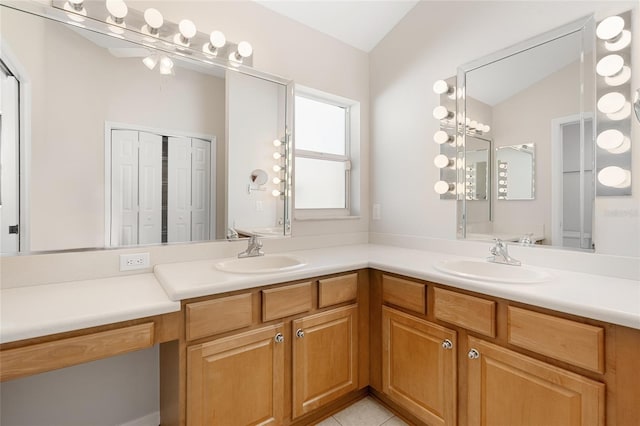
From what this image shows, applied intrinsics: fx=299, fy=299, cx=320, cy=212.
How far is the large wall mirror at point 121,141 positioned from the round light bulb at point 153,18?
0.12m

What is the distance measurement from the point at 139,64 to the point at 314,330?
1668mm

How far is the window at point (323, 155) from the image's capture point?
230 cm

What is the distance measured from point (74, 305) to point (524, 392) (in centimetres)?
173

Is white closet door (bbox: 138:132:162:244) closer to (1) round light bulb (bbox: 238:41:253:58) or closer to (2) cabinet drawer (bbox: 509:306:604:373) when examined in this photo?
(1) round light bulb (bbox: 238:41:253:58)

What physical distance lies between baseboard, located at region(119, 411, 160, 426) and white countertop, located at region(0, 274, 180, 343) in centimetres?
79

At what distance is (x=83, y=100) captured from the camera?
4.63ft

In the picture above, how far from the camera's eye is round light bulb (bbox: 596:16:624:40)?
135cm

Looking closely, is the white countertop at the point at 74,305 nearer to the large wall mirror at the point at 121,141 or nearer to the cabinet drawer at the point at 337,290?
the large wall mirror at the point at 121,141

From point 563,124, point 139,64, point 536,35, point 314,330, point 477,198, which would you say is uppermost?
point 536,35

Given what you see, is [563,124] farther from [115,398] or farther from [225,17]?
[115,398]

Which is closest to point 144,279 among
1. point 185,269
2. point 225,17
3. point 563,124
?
point 185,269

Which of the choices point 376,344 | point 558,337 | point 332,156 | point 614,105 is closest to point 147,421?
point 376,344

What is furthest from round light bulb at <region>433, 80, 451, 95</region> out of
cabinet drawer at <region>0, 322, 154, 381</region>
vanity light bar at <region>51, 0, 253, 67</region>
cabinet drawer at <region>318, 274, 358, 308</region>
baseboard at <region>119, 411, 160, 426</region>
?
baseboard at <region>119, 411, 160, 426</region>

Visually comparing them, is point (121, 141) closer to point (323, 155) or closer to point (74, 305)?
point (74, 305)
